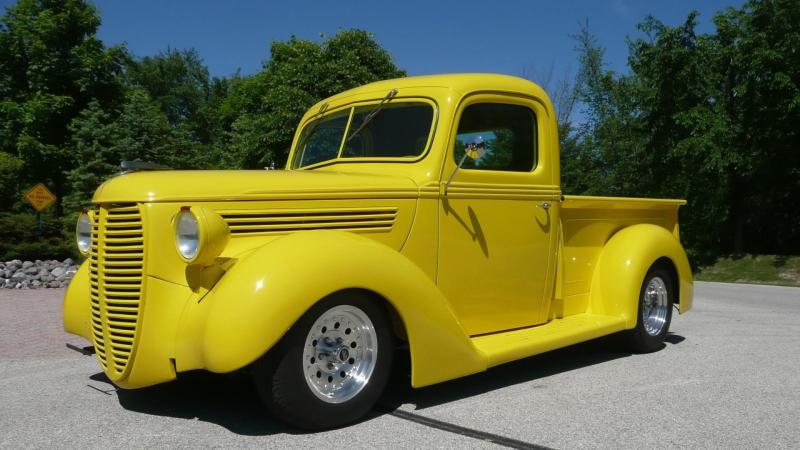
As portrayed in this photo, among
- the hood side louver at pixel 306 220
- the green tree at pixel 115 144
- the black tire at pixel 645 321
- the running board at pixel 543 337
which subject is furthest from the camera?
the green tree at pixel 115 144

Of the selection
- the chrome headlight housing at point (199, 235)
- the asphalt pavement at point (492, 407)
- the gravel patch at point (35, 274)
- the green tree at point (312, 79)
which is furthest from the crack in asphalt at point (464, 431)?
the green tree at point (312, 79)

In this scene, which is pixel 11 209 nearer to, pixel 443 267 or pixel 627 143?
pixel 627 143

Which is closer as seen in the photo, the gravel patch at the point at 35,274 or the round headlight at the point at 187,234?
the round headlight at the point at 187,234

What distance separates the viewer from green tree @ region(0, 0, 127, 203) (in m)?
26.2

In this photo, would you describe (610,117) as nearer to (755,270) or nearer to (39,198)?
(755,270)

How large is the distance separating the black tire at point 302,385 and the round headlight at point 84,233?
1.71 meters

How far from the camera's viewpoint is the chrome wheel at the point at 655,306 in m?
6.02

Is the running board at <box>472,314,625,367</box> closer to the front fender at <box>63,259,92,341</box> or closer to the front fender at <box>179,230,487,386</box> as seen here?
the front fender at <box>179,230,487,386</box>

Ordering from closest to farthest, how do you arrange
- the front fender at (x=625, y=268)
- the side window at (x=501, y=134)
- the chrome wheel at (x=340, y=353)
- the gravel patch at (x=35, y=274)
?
the chrome wheel at (x=340, y=353)
the side window at (x=501, y=134)
the front fender at (x=625, y=268)
the gravel patch at (x=35, y=274)

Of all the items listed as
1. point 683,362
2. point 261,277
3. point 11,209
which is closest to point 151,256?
point 261,277

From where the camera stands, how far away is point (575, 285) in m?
5.53

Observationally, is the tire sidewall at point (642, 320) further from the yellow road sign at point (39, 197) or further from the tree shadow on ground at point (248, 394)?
the yellow road sign at point (39, 197)

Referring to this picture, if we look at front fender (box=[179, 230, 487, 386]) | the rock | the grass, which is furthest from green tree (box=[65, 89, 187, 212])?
front fender (box=[179, 230, 487, 386])

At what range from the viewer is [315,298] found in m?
3.42
